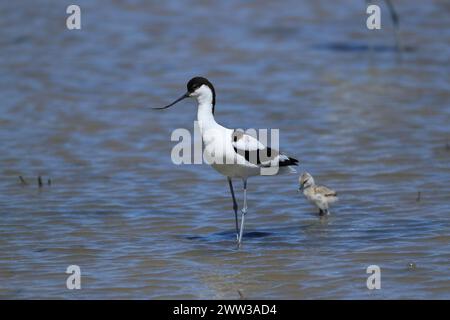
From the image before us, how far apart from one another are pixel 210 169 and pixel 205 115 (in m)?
2.57

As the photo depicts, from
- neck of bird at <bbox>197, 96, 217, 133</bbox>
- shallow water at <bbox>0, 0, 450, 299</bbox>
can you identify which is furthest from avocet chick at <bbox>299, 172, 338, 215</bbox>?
neck of bird at <bbox>197, 96, 217, 133</bbox>

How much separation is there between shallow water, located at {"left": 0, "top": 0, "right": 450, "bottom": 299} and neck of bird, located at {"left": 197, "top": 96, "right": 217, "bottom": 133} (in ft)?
2.91

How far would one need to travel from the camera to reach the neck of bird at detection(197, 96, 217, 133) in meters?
7.89

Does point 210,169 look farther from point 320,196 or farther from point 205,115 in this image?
point 205,115

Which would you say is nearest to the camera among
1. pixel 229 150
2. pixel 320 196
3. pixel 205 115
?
pixel 229 150

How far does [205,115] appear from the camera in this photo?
7.93 m

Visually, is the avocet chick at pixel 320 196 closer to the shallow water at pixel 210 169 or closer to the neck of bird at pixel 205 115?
the shallow water at pixel 210 169

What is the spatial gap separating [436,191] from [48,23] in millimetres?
9651

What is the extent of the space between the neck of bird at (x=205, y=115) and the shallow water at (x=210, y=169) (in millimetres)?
887

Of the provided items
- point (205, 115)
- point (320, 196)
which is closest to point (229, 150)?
point (205, 115)

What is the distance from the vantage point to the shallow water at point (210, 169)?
736 cm

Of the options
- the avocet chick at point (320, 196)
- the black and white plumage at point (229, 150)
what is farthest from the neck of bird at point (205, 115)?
the avocet chick at point (320, 196)
